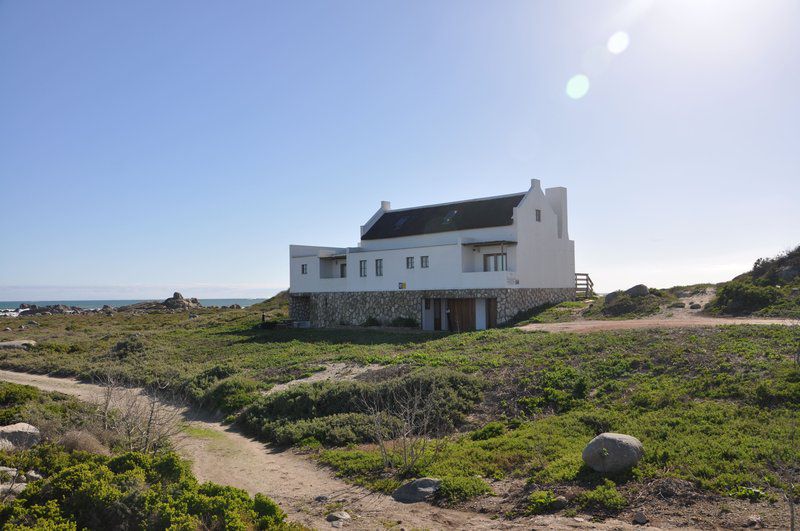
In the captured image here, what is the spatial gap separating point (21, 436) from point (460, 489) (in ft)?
34.3

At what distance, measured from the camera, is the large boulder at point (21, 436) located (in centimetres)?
1319

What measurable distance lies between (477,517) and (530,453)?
9.28 feet

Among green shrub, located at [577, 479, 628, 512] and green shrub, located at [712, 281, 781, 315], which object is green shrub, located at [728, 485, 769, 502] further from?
green shrub, located at [712, 281, 781, 315]

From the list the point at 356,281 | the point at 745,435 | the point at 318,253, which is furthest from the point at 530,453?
the point at 318,253

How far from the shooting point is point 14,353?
109 ft

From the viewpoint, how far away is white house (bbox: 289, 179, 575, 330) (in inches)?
1362

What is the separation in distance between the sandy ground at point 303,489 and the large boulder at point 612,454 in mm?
1603

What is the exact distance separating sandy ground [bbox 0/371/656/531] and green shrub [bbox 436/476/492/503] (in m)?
0.35

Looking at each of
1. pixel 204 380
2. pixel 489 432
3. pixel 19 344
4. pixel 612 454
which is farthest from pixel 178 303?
pixel 612 454

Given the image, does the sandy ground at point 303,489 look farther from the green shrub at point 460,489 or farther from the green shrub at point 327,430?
the green shrub at point 327,430

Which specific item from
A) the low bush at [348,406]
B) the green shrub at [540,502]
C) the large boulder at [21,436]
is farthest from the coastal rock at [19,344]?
the green shrub at [540,502]

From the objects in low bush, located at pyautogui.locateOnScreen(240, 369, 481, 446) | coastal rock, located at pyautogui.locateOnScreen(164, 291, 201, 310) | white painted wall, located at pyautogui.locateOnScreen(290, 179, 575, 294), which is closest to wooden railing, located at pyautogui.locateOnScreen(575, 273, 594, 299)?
white painted wall, located at pyautogui.locateOnScreen(290, 179, 575, 294)

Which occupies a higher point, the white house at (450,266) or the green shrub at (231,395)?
the white house at (450,266)

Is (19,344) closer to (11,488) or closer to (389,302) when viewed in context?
(389,302)
